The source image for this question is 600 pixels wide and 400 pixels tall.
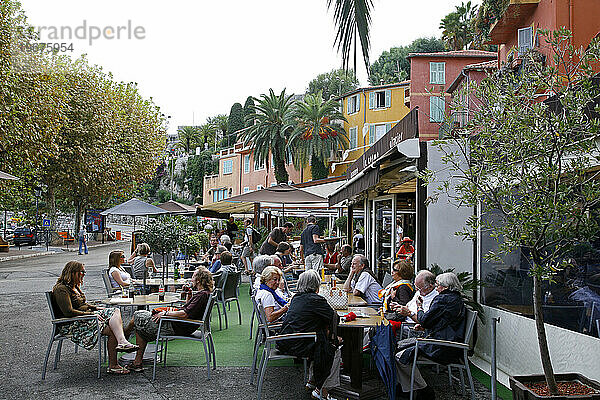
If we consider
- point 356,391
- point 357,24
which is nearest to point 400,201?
point 356,391

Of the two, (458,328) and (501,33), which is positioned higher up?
(501,33)

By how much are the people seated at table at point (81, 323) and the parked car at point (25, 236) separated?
108ft

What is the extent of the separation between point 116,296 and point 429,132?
497 cm

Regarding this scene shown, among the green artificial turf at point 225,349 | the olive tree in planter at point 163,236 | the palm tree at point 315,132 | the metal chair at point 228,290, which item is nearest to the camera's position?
the green artificial turf at point 225,349

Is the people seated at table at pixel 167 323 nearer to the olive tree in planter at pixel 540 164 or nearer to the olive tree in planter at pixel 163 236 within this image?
the olive tree in planter at pixel 540 164

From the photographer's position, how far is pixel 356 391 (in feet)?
18.7

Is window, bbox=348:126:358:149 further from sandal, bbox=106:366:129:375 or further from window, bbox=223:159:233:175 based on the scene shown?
sandal, bbox=106:366:129:375

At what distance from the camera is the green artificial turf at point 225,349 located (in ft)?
23.9

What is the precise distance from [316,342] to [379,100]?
3845 cm

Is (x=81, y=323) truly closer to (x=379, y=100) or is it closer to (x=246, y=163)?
(x=379, y=100)

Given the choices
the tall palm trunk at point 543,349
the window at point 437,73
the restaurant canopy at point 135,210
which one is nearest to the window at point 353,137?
the window at point 437,73

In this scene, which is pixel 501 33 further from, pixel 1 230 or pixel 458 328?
pixel 1 230

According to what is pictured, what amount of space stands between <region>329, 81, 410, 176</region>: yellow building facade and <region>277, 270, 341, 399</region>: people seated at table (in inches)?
1419

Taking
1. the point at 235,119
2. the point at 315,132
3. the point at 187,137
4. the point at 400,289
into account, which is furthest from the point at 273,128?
the point at 187,137
